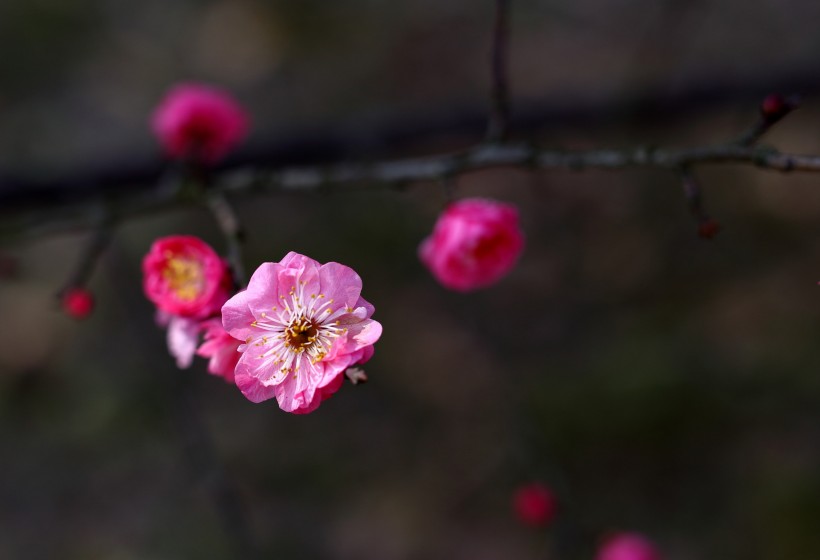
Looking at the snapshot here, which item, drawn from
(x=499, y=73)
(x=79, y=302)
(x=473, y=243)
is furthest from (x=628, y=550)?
(x=79, y=302)

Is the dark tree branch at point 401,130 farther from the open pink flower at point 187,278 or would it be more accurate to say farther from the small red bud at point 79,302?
the open pink flower at point 187,278

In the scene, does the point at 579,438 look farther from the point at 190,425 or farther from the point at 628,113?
the point at 190,425

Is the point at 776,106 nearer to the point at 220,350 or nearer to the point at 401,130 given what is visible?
the point at 220,350

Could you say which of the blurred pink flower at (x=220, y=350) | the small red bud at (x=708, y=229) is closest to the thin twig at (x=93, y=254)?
the blurred pink flower at (x=220, y=350)

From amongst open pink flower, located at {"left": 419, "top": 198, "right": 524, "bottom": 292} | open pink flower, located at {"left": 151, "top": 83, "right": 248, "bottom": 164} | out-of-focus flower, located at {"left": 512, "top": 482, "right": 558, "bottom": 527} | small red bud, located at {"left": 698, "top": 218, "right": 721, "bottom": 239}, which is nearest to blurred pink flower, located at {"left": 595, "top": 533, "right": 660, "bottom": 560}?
out-of-focus flower, located at {"left": 512, "top": 482, "right": 558, "bottom": 527}

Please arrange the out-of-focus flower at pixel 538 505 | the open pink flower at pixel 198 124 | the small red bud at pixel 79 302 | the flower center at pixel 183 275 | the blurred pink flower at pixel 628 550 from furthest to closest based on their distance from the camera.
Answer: the out-of-focus flower at pixel 538 505
the blurred pink flower at pixel 628 550
the open pink flower at pixel 198 124
the small red bud at pixel 79 302
the flower center at pixel 183 275

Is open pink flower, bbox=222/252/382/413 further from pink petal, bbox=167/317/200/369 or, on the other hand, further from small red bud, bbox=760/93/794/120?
small red bud, bbox=760/93/794/120
